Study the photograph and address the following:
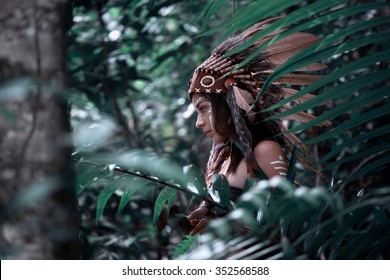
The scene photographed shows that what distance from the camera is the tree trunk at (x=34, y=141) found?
772 mm

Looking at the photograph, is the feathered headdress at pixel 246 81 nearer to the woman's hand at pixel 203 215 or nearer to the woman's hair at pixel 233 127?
the woman's hair at pixel 233 127

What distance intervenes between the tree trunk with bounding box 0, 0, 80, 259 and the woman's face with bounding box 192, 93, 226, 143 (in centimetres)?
111

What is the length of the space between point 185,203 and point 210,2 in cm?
195

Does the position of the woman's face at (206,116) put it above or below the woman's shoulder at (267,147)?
above

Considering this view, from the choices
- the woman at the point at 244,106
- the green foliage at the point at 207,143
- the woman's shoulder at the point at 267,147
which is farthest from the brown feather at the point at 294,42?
the woman's shoulder at the point at 267,147

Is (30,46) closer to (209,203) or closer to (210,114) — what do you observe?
(209,203)

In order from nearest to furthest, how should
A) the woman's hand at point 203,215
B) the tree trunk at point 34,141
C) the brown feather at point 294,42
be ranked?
the tree trunk at point 34,141, the woman's hand at point 203,215, the brown feather at point 294,42

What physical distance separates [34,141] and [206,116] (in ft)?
3.77

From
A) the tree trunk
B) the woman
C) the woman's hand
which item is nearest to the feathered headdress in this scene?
the woman

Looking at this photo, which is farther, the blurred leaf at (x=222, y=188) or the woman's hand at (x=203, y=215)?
the woman's hand at (x=203, y=215)

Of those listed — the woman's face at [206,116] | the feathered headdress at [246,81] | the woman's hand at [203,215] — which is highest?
the feathered headdress at [246,81]

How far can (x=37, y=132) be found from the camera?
78cm

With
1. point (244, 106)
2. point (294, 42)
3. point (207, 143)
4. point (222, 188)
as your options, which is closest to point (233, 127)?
point (244, 106)
